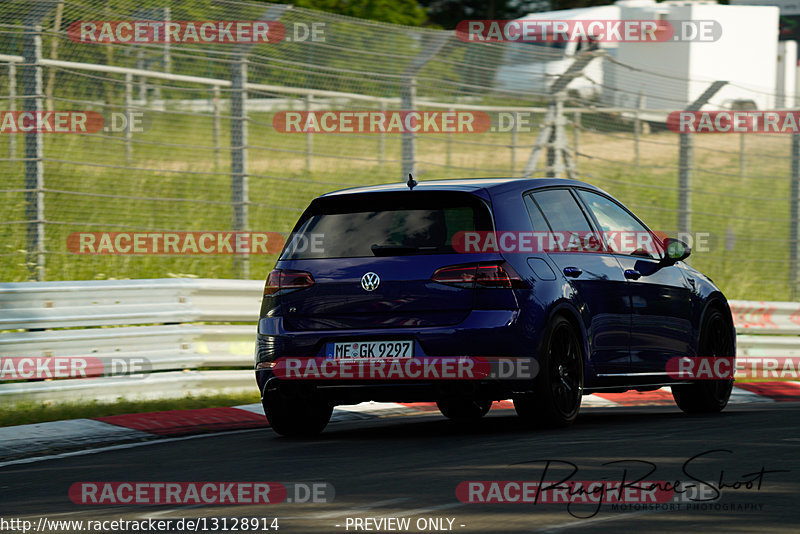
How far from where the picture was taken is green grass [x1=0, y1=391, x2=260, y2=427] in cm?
1035

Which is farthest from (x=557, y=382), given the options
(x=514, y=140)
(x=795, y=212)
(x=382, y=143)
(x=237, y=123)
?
(x=514, y=140)

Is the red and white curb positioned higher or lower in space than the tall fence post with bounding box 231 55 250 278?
lower

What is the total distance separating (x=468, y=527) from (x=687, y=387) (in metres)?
5.23

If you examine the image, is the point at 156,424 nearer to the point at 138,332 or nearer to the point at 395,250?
the point at 138,332

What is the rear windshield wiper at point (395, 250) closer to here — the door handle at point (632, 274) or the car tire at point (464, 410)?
the door handle at point (632, 274)

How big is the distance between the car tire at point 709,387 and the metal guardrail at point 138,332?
11.9 feet

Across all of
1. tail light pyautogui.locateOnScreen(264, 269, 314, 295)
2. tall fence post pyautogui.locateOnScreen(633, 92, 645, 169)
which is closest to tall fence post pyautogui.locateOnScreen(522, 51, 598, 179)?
tall fence post pyautogui.locateOnScreen(633, 92, 645, 169)

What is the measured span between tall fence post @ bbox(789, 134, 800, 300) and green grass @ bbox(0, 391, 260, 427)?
7834mm

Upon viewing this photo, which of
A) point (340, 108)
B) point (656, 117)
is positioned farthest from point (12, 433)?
point (656, 117)

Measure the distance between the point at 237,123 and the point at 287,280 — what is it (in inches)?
207

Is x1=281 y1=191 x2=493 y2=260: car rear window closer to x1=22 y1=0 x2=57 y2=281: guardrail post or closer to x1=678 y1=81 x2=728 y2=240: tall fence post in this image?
x1=22 y1=0 x2=57 y2=281: guardrail post

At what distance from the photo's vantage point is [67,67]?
13.5m

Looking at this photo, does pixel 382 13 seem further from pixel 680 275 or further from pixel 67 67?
pixel 680 275

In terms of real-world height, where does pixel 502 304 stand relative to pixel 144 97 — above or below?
below
